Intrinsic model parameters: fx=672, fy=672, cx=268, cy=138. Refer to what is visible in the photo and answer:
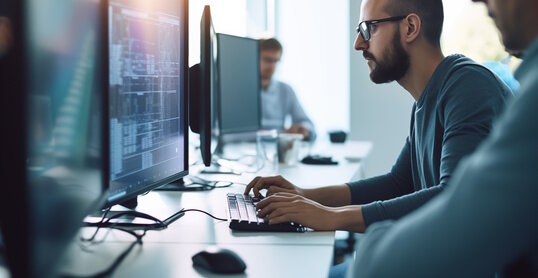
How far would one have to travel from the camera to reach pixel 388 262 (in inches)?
34.4

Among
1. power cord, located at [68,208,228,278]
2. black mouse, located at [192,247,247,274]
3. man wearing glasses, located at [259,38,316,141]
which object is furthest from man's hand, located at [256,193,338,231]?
man wearing glasses, located at [259,38,316,141]

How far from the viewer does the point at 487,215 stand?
776mm

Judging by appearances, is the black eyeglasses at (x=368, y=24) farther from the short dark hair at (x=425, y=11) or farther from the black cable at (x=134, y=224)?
the black cable at (x=134, y=224)

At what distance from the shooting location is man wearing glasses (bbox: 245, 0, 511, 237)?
1.56 meters

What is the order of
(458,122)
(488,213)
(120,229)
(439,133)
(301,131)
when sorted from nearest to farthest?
(488,213), (120,229), (458,122), (439,133), (301,131)

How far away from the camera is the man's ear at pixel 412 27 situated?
2.07m

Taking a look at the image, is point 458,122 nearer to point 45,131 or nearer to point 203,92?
point 203,92

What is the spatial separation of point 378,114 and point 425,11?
3318mm

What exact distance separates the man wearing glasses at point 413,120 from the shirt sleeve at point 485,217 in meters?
0.67

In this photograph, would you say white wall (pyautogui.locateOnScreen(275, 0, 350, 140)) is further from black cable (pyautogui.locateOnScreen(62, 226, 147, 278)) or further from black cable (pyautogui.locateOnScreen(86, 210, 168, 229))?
black cable (pyautogui.locateOnScreen(62, 226, 147, 278))

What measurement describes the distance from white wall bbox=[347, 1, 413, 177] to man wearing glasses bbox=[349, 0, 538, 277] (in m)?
4.46

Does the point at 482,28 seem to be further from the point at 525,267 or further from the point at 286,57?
the point at 525,267

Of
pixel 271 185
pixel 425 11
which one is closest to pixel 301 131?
pixel 425 11

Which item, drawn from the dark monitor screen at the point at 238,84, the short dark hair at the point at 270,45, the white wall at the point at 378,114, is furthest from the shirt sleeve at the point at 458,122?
the white wall at the point at 378,114
